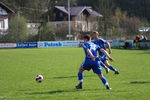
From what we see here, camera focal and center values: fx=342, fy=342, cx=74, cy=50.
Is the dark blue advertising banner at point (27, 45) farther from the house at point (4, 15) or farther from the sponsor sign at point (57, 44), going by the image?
the house at point (4, 15)

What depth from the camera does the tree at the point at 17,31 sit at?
193 ft

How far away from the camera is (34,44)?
53.4 metres

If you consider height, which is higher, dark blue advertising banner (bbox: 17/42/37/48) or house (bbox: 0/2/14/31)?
house (bbox: 0/2/14/31)

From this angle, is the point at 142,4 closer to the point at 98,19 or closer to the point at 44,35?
the point at 98,19

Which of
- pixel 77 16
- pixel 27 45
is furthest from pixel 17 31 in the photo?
pixel 77 16

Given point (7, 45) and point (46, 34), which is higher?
point (46, 34)

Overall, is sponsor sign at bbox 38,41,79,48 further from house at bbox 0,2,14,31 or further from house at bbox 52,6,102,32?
house at bbox 52,6,102,32

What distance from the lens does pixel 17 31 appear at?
195 feet

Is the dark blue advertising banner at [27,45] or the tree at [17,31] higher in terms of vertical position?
the tree at [17,31]

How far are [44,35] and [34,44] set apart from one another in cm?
787

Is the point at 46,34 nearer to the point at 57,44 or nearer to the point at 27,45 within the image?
the point at 57,44

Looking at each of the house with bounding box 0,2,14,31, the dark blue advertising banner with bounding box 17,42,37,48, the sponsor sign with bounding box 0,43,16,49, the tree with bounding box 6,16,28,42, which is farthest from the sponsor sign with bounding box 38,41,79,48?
the house with bounding box 0,2,14,31

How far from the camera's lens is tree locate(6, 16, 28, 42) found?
5891 cm

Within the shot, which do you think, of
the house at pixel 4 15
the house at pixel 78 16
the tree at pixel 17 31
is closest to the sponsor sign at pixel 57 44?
the tree at pixel 17 31
